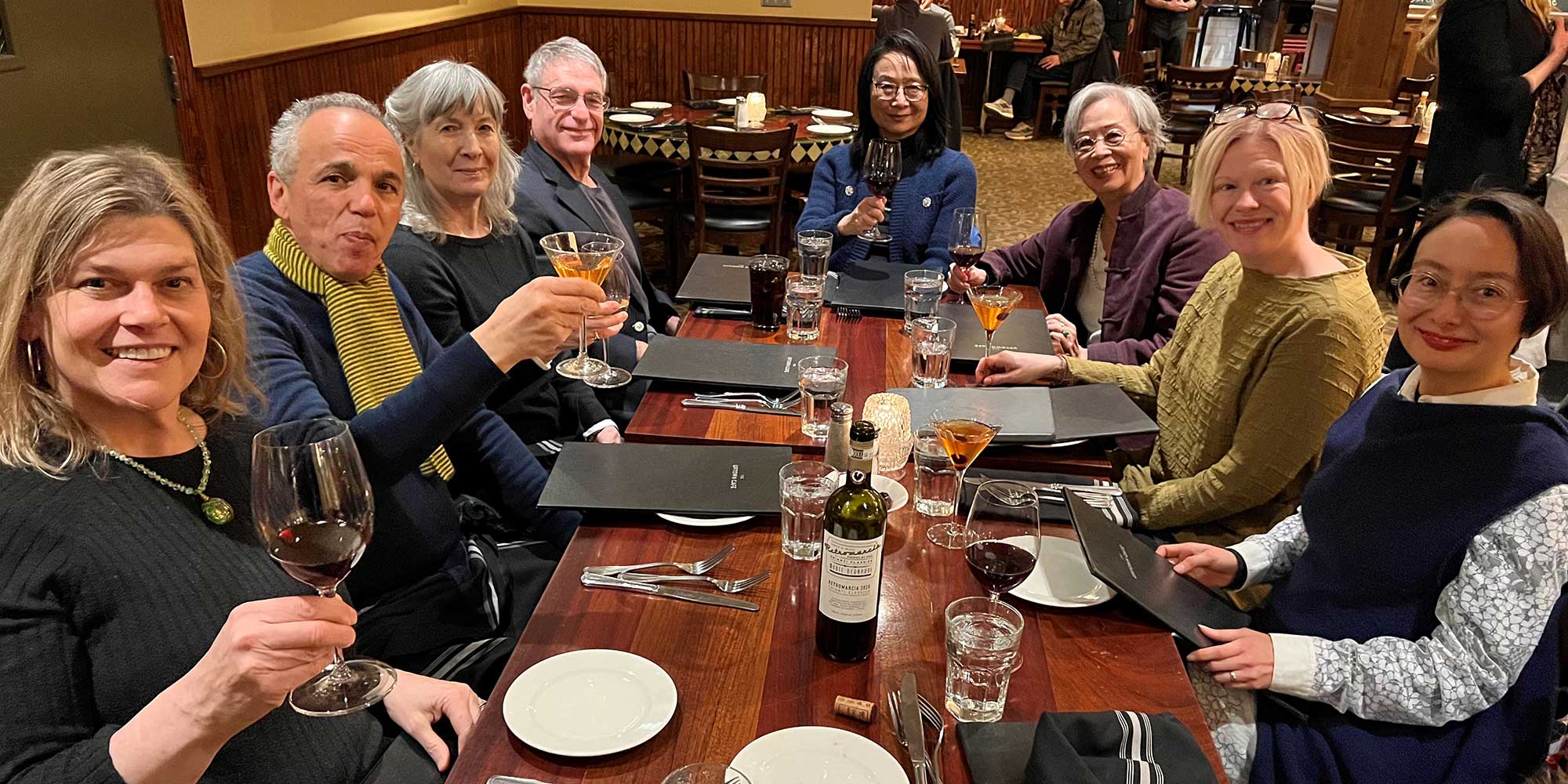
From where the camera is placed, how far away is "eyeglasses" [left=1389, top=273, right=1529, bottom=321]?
4.61 feet

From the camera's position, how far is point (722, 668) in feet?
4.05

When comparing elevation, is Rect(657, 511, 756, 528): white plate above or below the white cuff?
above

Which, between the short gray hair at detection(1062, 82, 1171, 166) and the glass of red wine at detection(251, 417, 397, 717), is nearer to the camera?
the glass of red wine at detection(251, 417, 397, 717)

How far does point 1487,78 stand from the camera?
12.7ft

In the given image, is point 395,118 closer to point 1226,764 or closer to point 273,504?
point 273,504

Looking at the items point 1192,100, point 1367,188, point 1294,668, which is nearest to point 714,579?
point 1294,668

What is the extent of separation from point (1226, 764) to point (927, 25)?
19.1 ft

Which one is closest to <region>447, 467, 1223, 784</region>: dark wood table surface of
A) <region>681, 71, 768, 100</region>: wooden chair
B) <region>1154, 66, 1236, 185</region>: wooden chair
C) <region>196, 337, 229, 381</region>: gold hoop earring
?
<region>196, 337, 229, 381</region>: gold hoop earring

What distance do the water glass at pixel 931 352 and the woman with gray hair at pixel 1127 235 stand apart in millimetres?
556

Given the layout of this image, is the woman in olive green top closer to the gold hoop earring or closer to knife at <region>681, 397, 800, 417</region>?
knife at <region>681, 397, 800, 417</region>

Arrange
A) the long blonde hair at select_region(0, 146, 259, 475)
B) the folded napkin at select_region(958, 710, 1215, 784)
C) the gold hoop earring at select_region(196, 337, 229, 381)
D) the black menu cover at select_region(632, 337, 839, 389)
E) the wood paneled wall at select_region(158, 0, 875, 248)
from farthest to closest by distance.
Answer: the wood paneled wall at select_region(158, 0, 875, 248), the black menu cover at select_region(632, 337, 839, 389), the gold hoop earring at select_region(196, 337, 229, 381), the long blonde hair at select_region(0, 146, 259, 475), the folded napkin at select_region(958, 710, 1215, 784)

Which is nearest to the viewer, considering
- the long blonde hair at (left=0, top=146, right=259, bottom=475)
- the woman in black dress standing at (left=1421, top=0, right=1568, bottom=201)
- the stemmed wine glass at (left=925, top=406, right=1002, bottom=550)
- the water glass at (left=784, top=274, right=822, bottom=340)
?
the long blonde hair at (left=0, top=146, right=259, bottom=475)

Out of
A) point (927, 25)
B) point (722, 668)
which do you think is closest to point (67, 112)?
point (722, 668)

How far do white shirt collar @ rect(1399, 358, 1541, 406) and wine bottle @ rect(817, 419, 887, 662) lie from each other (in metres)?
0.93
